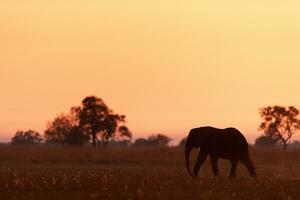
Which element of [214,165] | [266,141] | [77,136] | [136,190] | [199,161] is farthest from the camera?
[266,141]

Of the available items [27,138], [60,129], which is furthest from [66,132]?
[27,138]

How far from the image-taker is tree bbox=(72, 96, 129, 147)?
4178 inches

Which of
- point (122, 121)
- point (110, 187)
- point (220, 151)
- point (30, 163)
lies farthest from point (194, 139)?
point (122, 121)

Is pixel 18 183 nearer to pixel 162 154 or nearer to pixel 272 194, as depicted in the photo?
pixel 272 194

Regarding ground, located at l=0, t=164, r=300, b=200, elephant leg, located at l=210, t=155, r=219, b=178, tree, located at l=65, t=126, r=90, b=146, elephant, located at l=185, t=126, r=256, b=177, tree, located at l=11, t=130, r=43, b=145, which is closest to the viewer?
ground, located at l=0, t=164, r=300, b=200

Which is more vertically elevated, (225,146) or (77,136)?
(77,136)

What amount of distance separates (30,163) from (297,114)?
71.4m

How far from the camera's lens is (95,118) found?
10662cm

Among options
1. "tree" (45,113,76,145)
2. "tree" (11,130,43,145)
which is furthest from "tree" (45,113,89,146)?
"tree" (11,130,43,145)

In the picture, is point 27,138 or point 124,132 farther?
point 27,138

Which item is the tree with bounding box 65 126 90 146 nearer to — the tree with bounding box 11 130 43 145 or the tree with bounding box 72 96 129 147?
the tree with bounding box 72 96 129 147

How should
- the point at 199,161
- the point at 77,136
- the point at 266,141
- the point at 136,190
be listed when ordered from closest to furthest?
the point at 136,190 < the point at 199,161 < the point at 77,136 < the point at 266,141

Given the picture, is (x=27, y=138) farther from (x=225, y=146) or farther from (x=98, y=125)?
(x=225, y=146)

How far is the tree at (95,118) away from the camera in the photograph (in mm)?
106125
